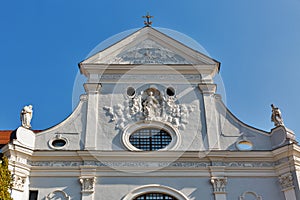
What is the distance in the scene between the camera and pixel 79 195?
602 inches

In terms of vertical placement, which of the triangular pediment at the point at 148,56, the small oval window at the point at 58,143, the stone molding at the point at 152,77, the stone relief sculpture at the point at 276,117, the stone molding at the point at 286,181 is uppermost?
the triangular pediment at the point at 148,56

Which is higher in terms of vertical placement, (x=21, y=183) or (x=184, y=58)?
(x=184, y=58)

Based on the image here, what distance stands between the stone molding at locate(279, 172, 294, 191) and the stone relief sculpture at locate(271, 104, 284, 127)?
225 cm

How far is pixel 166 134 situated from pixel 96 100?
3.26 meters

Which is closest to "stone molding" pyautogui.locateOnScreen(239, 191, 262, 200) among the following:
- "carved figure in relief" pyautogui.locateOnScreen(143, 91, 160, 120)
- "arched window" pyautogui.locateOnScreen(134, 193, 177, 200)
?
"arched window" pyautogui.locateOnScreen(134, 193, 177, 200)

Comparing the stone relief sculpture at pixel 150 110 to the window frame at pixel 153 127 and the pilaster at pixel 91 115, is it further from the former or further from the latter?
the pilaster at pixel 91 115

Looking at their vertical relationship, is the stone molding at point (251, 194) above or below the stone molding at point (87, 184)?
below

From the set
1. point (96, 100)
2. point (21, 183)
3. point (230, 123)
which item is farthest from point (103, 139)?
point (230, 123)

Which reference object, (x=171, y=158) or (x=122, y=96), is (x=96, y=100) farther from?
(x=171, y=158)

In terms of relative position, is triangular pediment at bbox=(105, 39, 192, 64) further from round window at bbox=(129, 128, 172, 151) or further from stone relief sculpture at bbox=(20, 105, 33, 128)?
stone relief sculpture at bbox=(20, 105, 33, 128)

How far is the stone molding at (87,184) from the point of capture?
1530 centimetres

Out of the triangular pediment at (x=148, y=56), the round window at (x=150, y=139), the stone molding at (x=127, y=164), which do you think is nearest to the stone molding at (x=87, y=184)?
the stone molding at (x=127, y=164)

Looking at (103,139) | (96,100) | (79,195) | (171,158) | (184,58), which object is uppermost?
(184,58)

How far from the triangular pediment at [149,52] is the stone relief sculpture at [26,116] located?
3.24 m
